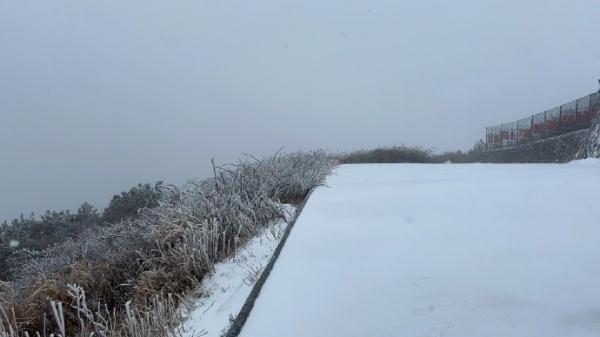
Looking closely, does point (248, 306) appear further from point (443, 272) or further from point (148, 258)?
point (148, 258)

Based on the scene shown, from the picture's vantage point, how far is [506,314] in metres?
2.12

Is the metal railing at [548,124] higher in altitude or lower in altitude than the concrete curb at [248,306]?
higher

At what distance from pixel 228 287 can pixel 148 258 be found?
4.11 ft

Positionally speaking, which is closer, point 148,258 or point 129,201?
point 148,258

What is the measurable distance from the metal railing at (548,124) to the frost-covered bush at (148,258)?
9.02m

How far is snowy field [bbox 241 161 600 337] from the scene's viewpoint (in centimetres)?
213

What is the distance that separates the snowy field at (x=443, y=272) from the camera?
6.99ft

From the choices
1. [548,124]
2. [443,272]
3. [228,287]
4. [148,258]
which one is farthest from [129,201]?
[548,124]

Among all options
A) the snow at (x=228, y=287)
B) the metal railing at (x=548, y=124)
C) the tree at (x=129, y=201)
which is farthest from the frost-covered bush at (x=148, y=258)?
the metal railing at (x=548, y=124)

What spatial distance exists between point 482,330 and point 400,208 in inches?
91.3

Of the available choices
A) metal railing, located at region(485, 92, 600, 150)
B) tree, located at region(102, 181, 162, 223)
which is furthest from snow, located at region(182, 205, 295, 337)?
metal railing, located at region(485, 92, 600, 150)

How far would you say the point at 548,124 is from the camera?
15.5 m

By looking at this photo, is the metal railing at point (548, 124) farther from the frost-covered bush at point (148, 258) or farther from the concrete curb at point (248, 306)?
the concrete curb at point (248, 306)

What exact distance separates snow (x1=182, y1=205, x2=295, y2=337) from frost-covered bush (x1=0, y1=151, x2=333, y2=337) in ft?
0.45
